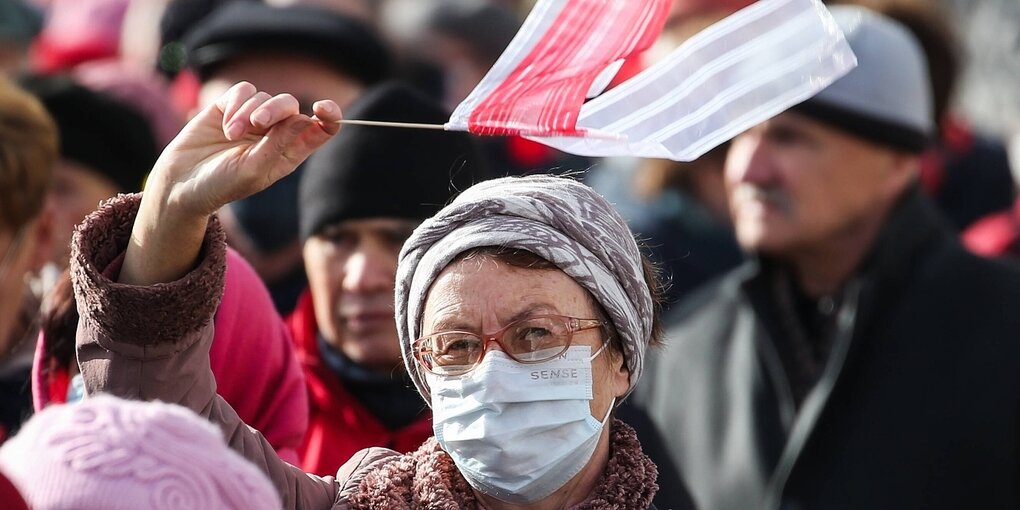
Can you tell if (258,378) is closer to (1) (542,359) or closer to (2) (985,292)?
Result: (1) (542,359)

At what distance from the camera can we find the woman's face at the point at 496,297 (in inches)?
126

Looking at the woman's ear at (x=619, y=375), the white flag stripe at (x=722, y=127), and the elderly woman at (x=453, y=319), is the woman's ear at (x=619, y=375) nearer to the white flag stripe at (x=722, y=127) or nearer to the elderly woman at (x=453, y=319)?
the elderly woman at (x=453, y=319)

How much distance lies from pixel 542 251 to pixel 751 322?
2.65m

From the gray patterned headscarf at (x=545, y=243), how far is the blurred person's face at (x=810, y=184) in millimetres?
2400

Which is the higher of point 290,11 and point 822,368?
point 290,11

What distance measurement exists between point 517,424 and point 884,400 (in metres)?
2.36

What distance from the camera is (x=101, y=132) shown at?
593cm

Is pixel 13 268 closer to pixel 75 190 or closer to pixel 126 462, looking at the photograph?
pixel 75 190

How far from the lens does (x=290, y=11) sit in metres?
6.41

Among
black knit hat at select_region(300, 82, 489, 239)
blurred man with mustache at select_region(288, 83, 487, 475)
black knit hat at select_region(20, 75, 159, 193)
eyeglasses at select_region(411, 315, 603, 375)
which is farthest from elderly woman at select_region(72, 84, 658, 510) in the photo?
black knit hat at select_region(20, 75, 159, 193)

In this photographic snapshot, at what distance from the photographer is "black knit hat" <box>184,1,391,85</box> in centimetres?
623

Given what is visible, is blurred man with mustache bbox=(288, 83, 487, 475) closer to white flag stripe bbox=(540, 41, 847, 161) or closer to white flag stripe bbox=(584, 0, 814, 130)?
white flag stripe bbox=(584, 0, 814, 130)

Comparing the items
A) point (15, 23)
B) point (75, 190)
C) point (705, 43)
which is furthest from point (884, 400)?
point (15, 23)

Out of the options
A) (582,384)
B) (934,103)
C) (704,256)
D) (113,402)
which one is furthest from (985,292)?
(113,402)
